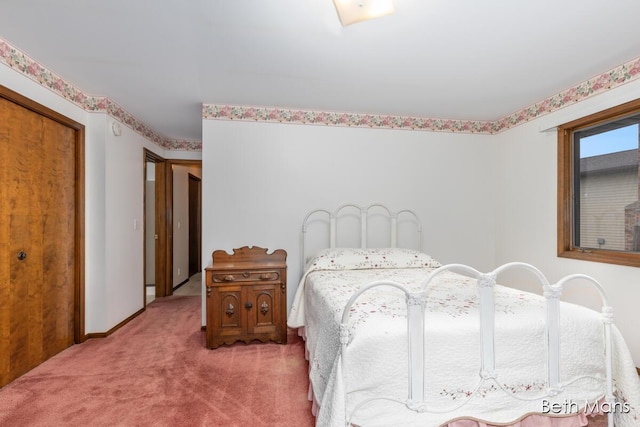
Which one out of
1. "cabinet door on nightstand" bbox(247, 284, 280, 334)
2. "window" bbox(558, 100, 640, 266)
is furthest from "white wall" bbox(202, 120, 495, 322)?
"window" bbox(558, 100, 640, 266)

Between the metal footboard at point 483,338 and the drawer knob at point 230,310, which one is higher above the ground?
the metal footboard at point 483,338

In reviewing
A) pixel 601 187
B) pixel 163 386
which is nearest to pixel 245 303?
pixel 163 386

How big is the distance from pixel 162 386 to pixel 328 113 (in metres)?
2.77

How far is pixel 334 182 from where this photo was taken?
3.29 metres

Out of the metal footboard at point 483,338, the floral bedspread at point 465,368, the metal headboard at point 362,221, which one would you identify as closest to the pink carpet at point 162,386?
the floral bedspread at point 465,368

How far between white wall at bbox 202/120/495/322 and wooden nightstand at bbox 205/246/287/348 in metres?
0.50

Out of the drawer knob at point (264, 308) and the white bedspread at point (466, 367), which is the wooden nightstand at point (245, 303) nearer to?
the drawer knob at point (264, 308)

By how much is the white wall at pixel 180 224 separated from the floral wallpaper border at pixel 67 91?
85 cm

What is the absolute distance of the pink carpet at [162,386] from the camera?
1.72 meters

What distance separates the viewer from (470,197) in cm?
355

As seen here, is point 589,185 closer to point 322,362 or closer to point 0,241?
point 322,362

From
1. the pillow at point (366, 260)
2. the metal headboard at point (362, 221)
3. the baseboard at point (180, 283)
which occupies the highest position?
the metal headboard at point (362, 221)

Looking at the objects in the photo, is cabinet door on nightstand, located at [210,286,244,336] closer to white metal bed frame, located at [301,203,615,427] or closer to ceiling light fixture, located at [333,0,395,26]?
white metal bed frame, located at [301,203,615,427]

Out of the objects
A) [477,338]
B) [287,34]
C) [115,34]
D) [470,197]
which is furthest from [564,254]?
[115,34]
